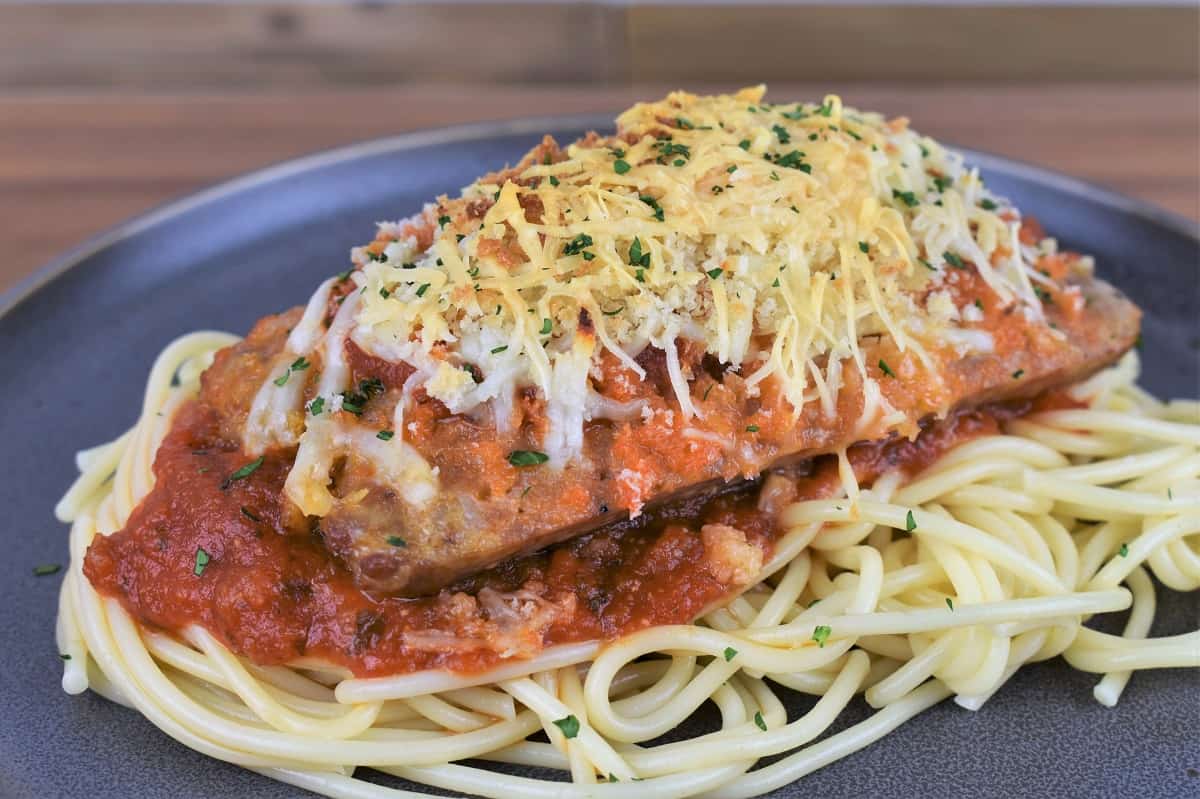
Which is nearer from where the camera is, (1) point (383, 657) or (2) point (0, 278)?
(1) point (383, 657)

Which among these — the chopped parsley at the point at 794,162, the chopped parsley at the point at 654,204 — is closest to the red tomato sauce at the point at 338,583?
the chopped parsley at the point at 654,204

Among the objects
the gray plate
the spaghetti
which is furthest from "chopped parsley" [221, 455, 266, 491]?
the gray plate

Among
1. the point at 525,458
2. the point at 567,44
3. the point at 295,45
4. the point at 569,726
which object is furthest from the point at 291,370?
the point at 295,45

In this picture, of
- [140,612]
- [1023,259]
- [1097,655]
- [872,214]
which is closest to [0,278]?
[140,612]

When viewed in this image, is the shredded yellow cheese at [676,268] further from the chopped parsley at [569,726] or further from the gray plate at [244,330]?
the gray plate at [244,330]

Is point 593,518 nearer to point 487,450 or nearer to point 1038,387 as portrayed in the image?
point 487,450
